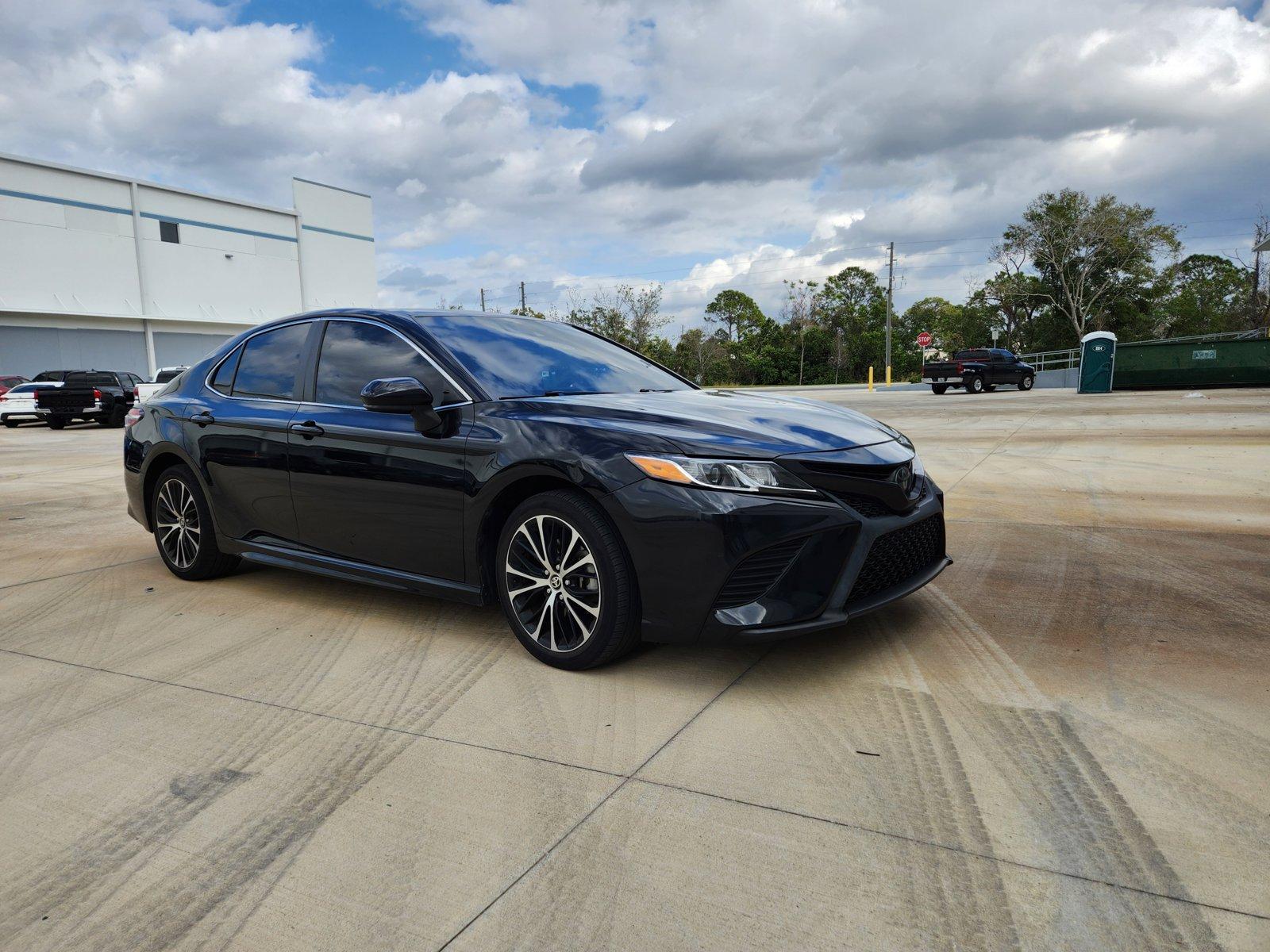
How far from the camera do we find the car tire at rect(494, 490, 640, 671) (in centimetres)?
334

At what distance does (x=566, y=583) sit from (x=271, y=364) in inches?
93.3

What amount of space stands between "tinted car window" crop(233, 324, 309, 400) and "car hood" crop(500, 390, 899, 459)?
165cm

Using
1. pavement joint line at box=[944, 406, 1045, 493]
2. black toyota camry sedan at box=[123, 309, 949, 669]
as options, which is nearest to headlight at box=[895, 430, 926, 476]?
black toyota camry sedan at box=[123, 309, 949, 669]

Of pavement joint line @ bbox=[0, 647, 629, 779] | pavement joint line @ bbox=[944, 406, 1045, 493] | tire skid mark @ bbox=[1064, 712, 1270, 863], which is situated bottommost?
pavement joint line @ bbox=[0, 647, 629, 779]

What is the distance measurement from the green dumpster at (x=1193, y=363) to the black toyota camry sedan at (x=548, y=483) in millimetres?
27328

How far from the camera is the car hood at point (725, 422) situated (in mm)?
3326

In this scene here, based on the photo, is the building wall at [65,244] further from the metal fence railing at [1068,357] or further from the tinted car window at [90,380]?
the metal fence railing at [1068,357]

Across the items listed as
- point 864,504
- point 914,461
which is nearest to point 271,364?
point 864,504

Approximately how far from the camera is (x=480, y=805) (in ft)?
8.38

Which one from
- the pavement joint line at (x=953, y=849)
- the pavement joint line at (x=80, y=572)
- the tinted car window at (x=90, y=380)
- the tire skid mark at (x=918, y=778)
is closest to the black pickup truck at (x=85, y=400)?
the tinted car window at (x=90, y=380)

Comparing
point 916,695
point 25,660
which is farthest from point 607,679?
point 25,660

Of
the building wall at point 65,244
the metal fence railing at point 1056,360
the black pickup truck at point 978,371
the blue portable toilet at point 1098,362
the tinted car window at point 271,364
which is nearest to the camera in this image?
the tinted car window at point 271,364

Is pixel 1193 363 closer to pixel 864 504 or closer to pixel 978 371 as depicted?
pixel 978 371

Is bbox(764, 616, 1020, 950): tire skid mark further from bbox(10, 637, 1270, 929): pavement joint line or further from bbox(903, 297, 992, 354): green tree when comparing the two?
bbox(903, 297, 992, 354): green tree
